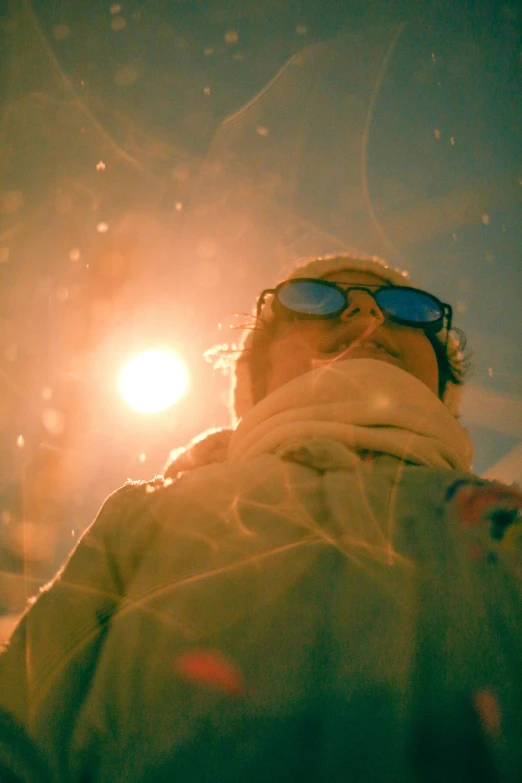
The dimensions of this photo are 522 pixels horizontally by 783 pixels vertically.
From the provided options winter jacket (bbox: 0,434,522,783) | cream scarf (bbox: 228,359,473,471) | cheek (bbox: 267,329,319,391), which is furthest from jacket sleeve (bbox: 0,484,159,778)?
cheek (bbox: 267,329,319,391)

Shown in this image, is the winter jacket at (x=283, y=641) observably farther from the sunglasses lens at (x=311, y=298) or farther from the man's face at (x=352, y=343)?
the sunglasses lens at (x=311, y=298)

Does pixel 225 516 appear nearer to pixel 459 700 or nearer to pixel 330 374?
pixel 459 700

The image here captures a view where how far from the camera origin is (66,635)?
708 millimetres

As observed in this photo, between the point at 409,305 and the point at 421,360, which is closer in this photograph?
the point at 421,360

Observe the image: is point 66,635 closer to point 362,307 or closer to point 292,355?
point 292,355

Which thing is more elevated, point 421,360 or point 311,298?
point 311,298

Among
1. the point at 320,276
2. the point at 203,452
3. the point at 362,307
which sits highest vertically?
the point at 320,276

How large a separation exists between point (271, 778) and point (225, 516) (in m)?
0.43

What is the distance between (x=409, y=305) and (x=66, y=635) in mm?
1902

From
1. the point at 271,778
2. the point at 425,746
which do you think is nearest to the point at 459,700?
the point at 425,746

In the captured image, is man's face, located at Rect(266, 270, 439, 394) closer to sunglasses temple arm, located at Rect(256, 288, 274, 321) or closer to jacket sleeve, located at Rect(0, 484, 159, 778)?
sunglasses temple arm, located at Rect(256, 288, 274, 321)

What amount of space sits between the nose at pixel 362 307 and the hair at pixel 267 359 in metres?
0.37

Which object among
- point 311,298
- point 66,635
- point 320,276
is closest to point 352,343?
point 311,298

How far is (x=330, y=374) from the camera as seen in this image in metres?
1.38
